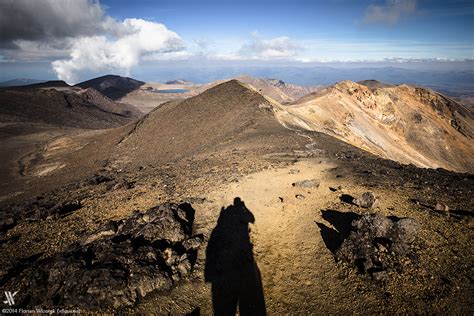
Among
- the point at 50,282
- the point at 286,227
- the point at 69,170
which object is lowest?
the point at 69,170

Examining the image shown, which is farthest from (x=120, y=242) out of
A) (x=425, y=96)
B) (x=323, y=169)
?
(x=425, y=96)

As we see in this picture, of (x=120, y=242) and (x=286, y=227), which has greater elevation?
(x=120, y=242)

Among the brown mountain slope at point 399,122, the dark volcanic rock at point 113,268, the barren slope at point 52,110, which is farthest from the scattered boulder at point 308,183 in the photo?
the barren slope at point 52,110

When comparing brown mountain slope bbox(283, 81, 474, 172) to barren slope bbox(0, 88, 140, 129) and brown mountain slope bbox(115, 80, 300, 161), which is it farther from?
barren slope bbox(0, 88, 140, 129)

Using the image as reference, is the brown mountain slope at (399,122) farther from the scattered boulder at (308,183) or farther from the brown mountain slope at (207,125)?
the scattered boulder at (308,183)

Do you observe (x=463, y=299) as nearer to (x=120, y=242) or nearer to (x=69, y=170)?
(x=120, y=242)

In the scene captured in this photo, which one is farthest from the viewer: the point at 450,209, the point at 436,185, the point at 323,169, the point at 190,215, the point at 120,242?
the point at 323,169
